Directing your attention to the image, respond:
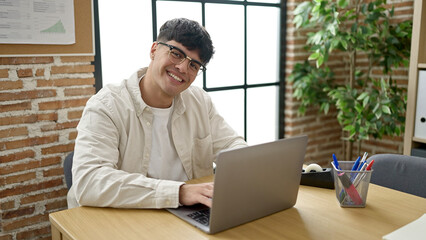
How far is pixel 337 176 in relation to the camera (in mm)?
1507

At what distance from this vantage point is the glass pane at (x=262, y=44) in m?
3.45

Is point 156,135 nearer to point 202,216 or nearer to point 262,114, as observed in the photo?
point 202,216

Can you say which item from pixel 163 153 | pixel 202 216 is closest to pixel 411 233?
pixel 202 216

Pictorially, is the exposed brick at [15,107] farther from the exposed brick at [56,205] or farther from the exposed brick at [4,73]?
the exposed brick at [56,205]

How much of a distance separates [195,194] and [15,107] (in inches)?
49.0

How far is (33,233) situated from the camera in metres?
2.35

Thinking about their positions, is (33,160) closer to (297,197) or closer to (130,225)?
(130,225)

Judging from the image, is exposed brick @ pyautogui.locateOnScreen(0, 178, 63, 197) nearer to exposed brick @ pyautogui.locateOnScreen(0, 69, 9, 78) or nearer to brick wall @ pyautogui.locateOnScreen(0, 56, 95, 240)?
brick wall @ pyautogui.locateOnScreen(0, 56, 95, 240)

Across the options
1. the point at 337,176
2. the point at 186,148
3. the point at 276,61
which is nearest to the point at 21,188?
the point at 186,148

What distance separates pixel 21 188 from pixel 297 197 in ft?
4.89

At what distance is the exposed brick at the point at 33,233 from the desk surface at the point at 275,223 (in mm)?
1025

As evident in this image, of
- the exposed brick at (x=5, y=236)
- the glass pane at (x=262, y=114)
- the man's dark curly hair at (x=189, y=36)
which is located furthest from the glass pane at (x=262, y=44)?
the exposed brick at (x=5, y=236)

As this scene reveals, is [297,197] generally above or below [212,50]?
below

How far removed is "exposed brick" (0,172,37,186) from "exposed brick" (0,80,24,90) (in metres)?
0.46
